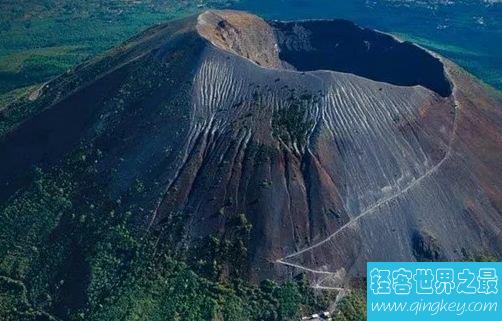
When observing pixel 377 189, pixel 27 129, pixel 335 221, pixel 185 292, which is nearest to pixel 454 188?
pixel 377 189

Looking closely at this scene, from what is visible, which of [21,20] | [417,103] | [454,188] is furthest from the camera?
[21,20]

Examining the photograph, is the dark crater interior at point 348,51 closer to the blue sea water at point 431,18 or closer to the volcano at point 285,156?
the volcano at point 285,156

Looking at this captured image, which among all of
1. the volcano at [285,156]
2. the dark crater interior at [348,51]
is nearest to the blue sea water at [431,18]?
the dark crater interior at [348,51]

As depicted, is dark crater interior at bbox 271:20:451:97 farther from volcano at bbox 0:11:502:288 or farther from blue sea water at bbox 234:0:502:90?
blue sea water at bbox 234:0:502:90

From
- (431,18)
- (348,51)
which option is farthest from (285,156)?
(431,18)

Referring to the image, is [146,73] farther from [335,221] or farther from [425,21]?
[425,21]

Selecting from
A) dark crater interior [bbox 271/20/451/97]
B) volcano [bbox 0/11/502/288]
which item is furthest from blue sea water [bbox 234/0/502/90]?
volcano [bbox 0/11/502/288]
